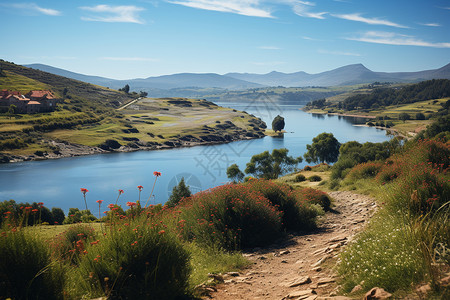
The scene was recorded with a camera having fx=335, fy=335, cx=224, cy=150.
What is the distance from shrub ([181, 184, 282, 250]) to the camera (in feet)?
29.6

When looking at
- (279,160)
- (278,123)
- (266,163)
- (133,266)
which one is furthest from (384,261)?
(278,123)

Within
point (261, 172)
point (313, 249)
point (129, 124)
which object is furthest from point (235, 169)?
point (129, 124)

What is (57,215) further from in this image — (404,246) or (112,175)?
(112,175)

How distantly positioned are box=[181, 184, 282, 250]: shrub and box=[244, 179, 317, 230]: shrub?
159 centimetres

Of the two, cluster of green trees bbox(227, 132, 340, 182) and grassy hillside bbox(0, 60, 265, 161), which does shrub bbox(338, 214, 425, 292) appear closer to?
cluster of green trees bbox(227, 132, 340, 182)

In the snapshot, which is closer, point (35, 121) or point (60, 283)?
point (60, 283)

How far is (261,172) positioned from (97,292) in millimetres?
64483

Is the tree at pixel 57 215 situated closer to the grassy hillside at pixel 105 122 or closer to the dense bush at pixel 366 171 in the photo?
the dense bush at pixel 366 171

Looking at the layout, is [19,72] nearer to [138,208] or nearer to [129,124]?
[129,124]

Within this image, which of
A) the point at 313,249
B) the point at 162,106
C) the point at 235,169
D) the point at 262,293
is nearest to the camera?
the point at 262,293

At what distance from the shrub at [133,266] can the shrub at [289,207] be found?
6.66m

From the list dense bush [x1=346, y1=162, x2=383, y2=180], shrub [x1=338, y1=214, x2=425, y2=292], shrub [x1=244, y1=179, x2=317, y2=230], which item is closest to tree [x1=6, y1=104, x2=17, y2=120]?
dense bush [x1=346, y1=162, x2=383, y2=180]

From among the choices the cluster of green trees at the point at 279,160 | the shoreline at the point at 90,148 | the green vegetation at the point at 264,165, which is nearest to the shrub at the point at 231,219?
the cluster of green trees at the point at 279,160

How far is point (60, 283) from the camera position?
465 centimetres
